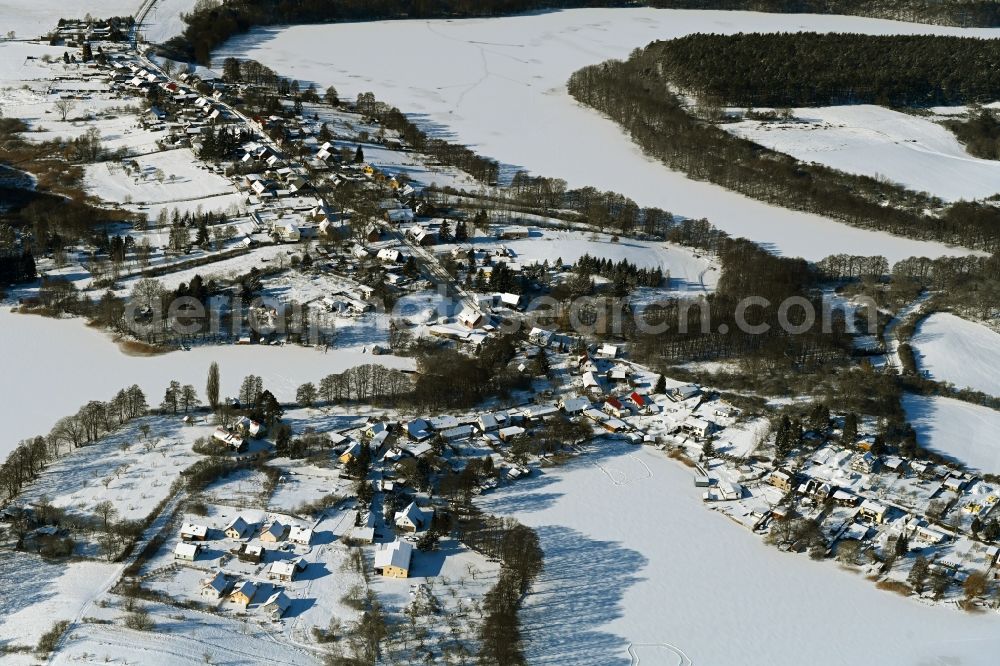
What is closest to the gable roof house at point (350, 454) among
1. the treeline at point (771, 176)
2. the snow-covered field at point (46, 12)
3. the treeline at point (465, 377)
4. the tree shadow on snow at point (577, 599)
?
the treeline at point (465, 377)

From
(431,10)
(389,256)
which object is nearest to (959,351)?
(389,256)

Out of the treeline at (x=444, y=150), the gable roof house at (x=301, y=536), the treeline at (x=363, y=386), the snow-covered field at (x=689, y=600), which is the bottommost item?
the snow-covered field at (x=689, y=600)

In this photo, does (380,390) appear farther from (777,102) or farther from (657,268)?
(777,102)

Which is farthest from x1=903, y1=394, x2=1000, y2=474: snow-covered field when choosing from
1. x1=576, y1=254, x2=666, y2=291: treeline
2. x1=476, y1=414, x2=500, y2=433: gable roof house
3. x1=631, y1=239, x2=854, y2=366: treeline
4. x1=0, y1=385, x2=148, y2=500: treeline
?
x1=0, y1=385, x2=148, y2=500: treeline

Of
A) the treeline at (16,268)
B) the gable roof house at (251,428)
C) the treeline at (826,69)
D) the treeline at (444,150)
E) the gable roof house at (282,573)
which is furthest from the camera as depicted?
the treeline at (826,69)

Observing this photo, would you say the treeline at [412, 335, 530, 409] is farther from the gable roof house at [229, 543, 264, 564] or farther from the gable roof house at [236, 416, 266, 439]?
the gable roof house at [229, 543, 264, 564]

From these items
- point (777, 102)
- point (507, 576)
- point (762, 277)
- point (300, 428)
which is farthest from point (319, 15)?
point (507, 576)

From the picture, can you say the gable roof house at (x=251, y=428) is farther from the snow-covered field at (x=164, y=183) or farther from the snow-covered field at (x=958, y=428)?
the snow-covered field at (x=958, y=428)

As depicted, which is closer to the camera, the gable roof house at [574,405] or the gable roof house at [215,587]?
the gable roof house at [215,587]
